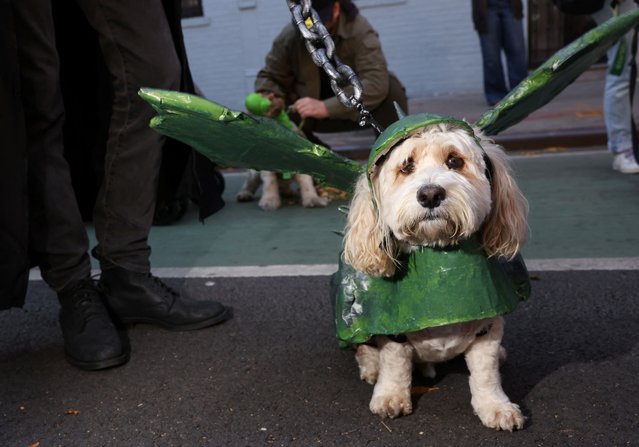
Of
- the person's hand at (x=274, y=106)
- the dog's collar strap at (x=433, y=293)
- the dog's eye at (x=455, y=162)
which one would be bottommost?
the person's hand at (x=274, y=106)

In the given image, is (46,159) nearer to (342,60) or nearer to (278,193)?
(278,193)

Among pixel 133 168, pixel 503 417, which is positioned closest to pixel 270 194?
pixel 133 168

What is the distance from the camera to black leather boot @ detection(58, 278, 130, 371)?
3.15 metres

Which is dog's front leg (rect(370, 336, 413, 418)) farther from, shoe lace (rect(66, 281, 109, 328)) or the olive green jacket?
the olive green jacket

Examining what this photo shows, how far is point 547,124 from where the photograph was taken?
28.1ft

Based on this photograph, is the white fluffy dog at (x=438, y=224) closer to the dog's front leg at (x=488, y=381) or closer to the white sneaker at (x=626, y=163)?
the dog's front leg at (x=488, y=381)

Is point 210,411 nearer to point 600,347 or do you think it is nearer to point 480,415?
point 480,415

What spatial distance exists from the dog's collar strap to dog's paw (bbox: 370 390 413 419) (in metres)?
0.20

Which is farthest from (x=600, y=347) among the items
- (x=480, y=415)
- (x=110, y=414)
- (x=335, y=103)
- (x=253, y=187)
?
(x=253, y=187)

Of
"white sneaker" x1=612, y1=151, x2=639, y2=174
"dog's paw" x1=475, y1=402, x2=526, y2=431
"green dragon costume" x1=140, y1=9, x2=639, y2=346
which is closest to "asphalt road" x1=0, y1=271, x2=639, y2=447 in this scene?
"dog's paw" x1=475, y1=402, x2=526, y2=431

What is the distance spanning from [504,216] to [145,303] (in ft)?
5.73

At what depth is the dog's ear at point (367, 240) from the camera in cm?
243

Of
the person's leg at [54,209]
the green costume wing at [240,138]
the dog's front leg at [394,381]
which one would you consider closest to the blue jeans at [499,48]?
the person's leg at [54,209]

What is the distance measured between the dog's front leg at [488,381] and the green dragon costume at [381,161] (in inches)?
5.0
